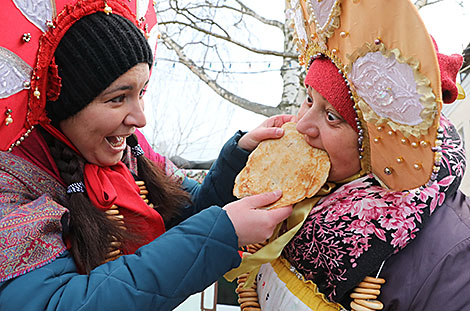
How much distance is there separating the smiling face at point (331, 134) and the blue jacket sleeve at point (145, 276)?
0.30m

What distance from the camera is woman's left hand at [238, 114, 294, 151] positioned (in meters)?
1.21

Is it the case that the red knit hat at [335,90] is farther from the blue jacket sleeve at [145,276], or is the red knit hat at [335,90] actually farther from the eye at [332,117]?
the blue jacket sleeve at [145,276]

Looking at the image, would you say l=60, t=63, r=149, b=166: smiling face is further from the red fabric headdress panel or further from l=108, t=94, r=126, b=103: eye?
the red fabric headdress panel

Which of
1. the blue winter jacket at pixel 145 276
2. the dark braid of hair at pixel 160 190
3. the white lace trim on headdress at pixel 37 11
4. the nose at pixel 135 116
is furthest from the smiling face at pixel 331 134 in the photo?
the white lace trim on headdress at pixel 37 11

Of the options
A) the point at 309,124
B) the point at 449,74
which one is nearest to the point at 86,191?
the point at 309,124

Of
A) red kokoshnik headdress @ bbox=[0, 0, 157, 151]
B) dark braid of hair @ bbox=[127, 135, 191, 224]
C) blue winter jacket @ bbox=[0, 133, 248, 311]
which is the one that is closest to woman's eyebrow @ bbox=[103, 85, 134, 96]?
red kokoshnik headdress @ bbox=[0, 0, 157, 151]

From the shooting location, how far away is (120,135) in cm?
113

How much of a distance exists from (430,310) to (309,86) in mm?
571

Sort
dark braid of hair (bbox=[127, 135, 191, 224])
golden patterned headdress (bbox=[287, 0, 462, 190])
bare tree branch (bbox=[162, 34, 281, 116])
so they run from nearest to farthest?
golden patterned headdress (bbox=[287, 0, 462, 190]) → dark braid of hair (bbox=[127, 135, 191, 224]) → bare tree branch (bbox=[162, 34, 281, 116])

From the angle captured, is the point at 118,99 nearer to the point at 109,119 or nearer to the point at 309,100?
the point at 109,119

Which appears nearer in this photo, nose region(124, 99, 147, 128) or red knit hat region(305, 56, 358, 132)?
red knit hat region(305, 56, 358, 132)

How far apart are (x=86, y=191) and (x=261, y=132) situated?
529mm

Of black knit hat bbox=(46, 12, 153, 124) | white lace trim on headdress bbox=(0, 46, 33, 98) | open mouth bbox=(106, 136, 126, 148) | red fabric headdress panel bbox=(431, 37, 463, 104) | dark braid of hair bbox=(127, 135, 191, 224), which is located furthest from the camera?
dark braid of hair bbox=(127, 135, 191, 224)

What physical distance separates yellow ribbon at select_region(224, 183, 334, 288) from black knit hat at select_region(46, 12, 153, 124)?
578 mm
